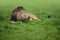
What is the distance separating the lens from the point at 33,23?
1549mm

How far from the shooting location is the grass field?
4.94ft

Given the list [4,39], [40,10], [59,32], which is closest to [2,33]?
[4,39]

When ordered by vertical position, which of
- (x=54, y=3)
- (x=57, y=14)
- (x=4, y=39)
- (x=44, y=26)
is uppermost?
(x=54, y=3)

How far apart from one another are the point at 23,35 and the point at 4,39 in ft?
0.59

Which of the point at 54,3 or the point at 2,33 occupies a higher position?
the point at 54,3

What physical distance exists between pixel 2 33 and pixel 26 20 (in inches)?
10.2

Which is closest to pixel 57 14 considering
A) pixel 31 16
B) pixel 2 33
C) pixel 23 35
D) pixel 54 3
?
pixel 54 3

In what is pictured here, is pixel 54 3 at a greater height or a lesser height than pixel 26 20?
greater

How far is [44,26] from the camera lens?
A: 1536 mm

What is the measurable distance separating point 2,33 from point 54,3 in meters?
0.58

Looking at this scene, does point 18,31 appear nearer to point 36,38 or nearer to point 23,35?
point 23,35

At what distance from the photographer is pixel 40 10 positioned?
159 centimetres

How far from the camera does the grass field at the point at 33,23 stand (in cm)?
151

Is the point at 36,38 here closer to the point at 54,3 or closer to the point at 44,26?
the point at 44,26
